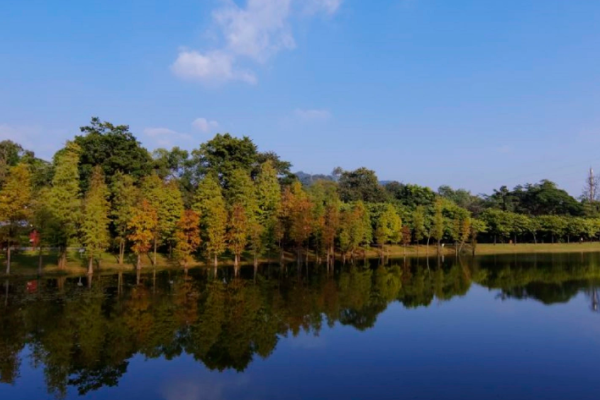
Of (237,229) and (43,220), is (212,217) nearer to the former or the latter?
(237,229)

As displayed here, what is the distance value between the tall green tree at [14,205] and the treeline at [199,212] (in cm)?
8

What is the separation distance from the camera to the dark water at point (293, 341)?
46.8ft

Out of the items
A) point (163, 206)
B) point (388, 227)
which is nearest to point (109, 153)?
point (163, 206)

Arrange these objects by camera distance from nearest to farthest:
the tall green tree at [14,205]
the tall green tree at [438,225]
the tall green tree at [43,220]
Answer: the tall green tree at [14,205], the tall green tree at [43,220], the tall green tree at [438,225]

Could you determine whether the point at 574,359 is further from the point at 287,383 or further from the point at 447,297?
the point at 447,297

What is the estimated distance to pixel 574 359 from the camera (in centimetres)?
1714

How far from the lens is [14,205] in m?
34.1

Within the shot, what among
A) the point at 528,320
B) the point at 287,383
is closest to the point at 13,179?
the point at 287,383

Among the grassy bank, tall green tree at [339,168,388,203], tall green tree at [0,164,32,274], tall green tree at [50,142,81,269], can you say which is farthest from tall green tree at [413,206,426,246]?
tall green tree at [0,164,32,274]

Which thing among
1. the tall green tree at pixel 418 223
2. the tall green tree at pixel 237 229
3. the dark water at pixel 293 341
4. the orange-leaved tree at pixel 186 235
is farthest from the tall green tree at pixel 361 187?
the dark water at pixel 293 341

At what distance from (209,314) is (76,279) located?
17786 mm

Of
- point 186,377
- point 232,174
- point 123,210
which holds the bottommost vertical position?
point 186,377

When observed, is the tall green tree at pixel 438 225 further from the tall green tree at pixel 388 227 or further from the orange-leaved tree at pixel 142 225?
the orange-leaved tree at pixel 142 225

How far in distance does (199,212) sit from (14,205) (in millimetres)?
17333
